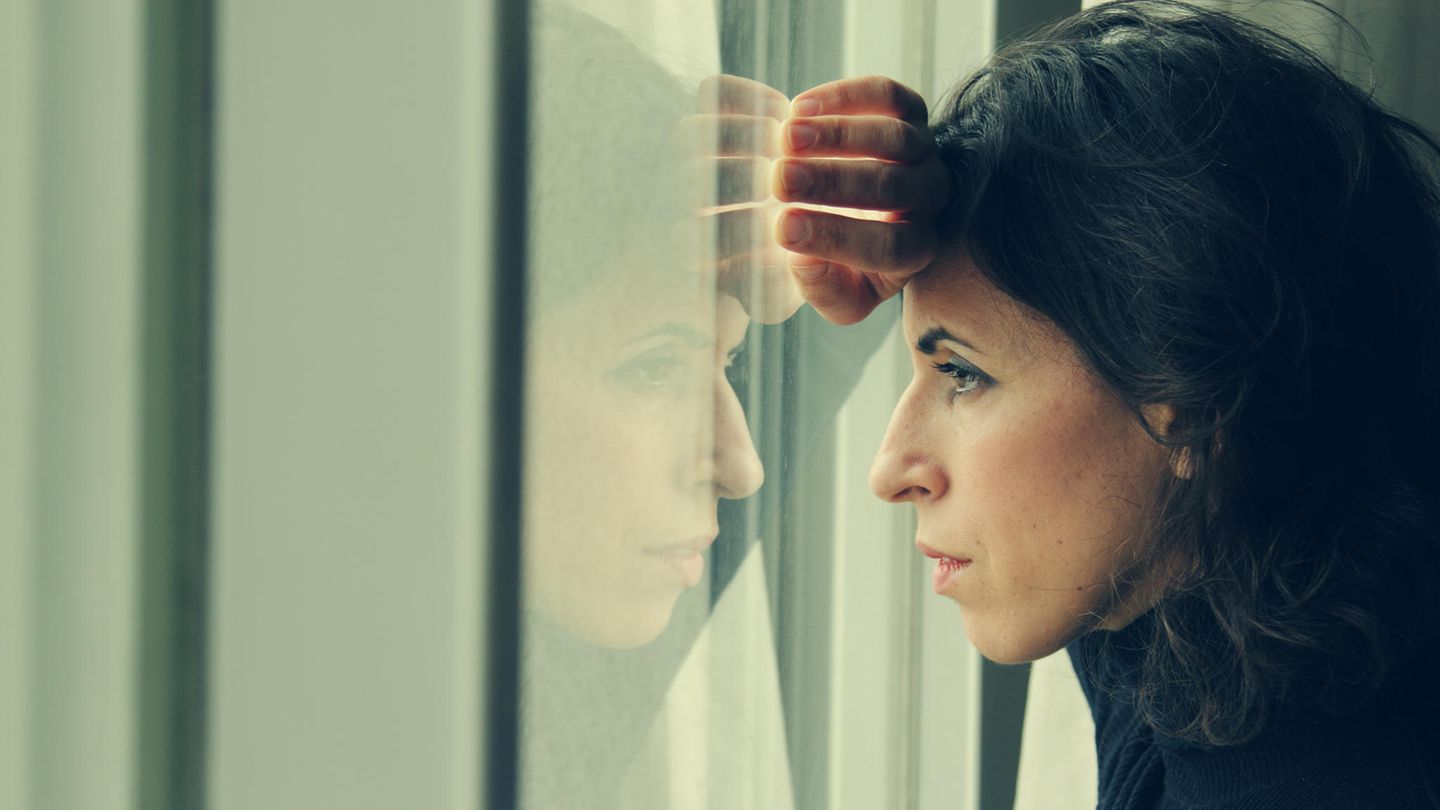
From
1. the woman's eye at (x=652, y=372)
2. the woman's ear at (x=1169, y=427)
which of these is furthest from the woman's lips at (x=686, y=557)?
the woman's ear at (x=1169, y=427)

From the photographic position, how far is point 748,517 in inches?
34.0

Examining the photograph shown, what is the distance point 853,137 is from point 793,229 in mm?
75

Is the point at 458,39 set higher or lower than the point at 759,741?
higher

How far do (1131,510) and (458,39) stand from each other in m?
0.64

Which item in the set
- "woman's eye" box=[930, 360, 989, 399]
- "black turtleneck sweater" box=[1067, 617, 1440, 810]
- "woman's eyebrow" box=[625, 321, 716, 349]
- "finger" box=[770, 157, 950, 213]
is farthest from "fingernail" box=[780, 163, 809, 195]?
"black turtleneck sweater" box=[1067, 617, 1440, 810]

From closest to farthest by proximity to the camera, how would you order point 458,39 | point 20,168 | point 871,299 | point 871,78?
point 20,168 → point 458,39 → point 871,78 → point 871,299

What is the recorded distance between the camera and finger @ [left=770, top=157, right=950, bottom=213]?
Answer: 2.42 ft

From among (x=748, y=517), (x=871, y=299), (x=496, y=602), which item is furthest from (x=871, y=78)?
(x=496, y=602)

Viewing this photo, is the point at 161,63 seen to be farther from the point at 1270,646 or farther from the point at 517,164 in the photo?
the point at 1270,646

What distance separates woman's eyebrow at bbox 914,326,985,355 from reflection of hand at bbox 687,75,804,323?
0.39 ft

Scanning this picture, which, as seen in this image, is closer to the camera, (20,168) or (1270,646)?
(20,168)

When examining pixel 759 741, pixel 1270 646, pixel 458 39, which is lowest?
pixel 759 741

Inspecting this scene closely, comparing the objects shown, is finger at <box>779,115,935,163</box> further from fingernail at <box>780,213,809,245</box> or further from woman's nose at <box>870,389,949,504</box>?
woman's nose at <box>870,389,949,504</box>

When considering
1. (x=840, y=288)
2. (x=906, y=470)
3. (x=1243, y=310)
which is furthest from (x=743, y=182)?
(x=1243, y=310)
